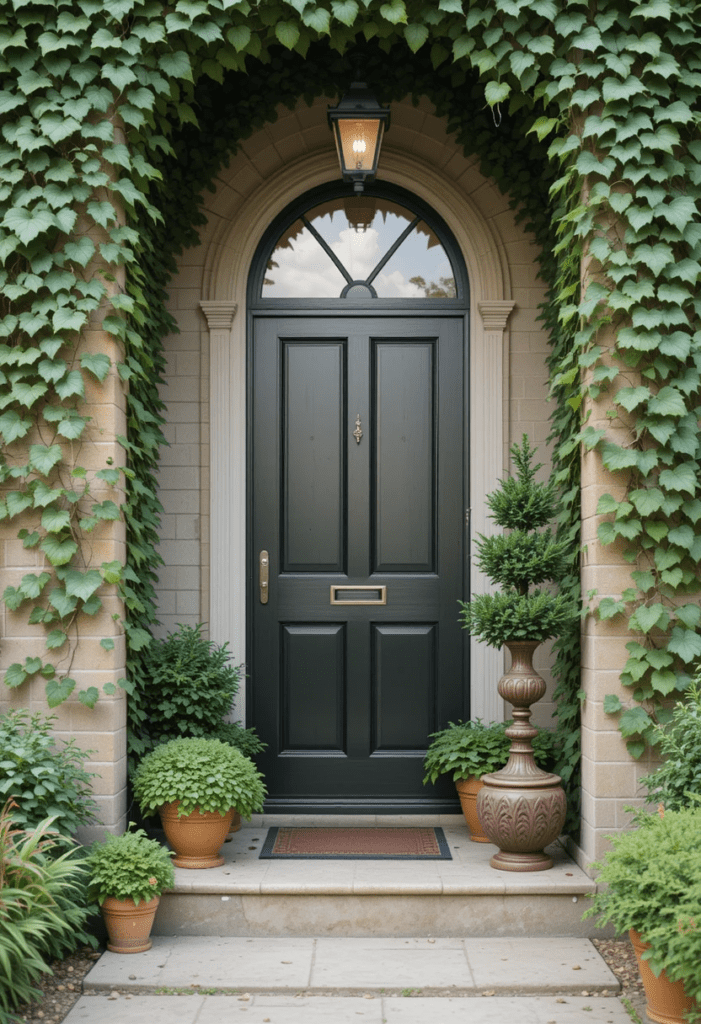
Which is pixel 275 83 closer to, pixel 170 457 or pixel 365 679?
pixel 170 457

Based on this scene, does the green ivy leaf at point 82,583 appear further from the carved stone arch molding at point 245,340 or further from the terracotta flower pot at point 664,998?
the terracotta flower pot at point 664,998

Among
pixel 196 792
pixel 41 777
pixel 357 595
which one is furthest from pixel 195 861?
pixel 357 595

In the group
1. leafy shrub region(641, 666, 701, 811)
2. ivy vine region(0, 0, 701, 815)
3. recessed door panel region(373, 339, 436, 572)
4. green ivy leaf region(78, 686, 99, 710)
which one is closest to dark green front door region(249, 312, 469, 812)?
recessed door panel region(373, 339, 436, 572)

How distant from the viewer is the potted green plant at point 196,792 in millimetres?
→ 3840

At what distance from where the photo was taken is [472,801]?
4.40 metres

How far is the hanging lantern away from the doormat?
285 centimetres

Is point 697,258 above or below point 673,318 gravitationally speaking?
above

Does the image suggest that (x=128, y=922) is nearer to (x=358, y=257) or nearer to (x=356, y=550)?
(x=356, y=550)

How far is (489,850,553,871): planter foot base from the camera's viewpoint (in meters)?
3.87

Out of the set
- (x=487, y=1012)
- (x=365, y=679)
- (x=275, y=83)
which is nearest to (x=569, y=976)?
(x=487, y=1012)

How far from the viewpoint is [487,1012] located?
10.2 ft

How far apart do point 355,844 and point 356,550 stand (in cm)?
137

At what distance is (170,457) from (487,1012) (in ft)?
9.50

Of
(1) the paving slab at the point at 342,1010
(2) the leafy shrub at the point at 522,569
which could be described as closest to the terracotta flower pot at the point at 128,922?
(1) the paving slab at the point at 342,1010
